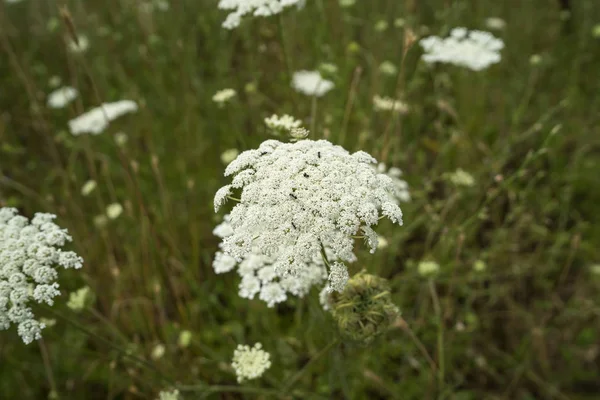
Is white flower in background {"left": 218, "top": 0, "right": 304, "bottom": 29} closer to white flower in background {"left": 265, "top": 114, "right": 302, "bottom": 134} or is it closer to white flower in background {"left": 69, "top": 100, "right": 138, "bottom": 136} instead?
white flower in background {"left": 265, "top": 114, "right": 302, "bottom": 134}

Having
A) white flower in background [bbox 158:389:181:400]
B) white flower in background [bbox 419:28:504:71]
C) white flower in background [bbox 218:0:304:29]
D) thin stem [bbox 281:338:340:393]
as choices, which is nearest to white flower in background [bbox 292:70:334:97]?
white flower in background [bbox 419:28:504:71]

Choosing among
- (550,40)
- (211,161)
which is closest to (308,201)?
(211,161)

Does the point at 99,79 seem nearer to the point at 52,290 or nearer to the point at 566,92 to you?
the point at 52,290

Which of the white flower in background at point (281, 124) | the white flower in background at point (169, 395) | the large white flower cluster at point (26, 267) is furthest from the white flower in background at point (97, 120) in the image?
the white flower in background at point (169, 395)

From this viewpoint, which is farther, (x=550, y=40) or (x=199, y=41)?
(x=550, y=40)

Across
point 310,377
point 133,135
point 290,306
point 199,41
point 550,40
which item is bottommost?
point 310,377

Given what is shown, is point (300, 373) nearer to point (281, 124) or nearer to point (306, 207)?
point (306, 207)

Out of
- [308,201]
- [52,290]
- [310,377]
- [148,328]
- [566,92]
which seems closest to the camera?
[308,201]

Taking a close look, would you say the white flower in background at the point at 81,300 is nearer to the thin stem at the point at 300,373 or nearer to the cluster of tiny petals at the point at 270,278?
the cluster of tiny petals at the point at 270,278

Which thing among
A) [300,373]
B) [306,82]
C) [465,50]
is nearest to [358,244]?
[300,373]
